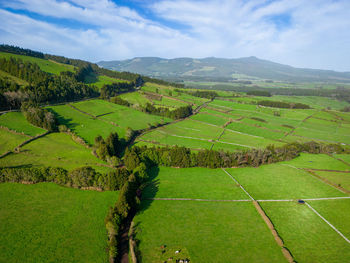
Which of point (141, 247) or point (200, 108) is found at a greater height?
point (200, 108)

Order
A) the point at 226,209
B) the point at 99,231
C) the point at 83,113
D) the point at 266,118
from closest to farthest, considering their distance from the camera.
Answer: the point at 99,231
the point at 226,209
the point at 83,113
the point at 266,118

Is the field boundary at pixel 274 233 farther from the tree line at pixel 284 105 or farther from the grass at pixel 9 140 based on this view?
the tree line at pixel 284 105

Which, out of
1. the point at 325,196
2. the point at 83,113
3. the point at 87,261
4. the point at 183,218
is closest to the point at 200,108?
the point at 83,113

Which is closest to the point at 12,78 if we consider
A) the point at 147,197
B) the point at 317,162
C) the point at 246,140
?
the point at 147,197

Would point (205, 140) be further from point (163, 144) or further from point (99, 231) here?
point (99, 231)

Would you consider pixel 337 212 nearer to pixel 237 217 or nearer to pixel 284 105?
pixel 237 217

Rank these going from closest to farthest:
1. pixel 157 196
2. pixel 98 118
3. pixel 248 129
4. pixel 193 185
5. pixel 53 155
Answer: pixel 157 196
pixel 193 185
pixel 53 155
pixel 98 118
pixel 248 129

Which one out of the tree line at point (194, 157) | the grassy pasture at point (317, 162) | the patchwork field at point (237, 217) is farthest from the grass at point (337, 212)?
the tree line at point (194, 157)
